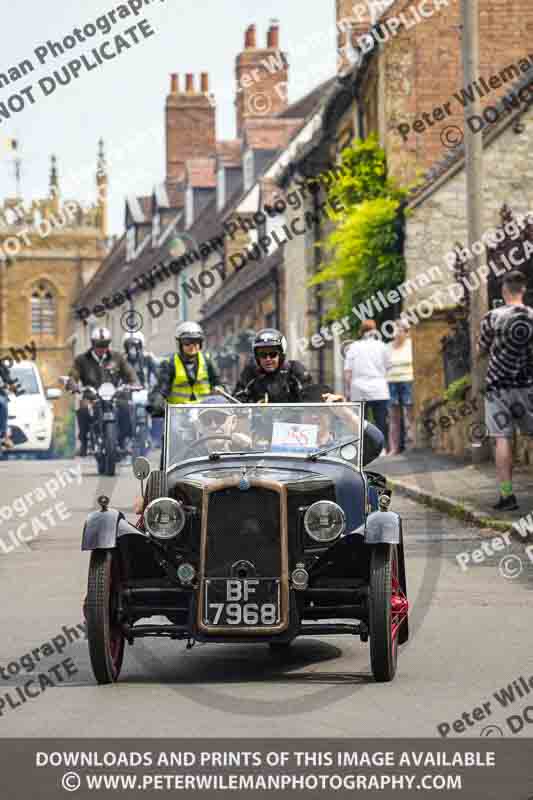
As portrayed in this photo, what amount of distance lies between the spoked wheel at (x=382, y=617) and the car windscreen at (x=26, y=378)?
2268cm

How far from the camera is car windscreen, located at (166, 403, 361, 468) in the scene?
845 centimetres

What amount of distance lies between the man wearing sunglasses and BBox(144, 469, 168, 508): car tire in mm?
1922

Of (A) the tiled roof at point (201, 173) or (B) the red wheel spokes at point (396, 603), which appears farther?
(A) the tiled roof at point (201, 173)

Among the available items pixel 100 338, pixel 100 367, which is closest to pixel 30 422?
pixel 100 367

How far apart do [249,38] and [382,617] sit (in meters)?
51.7

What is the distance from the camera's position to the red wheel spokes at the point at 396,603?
25.5ft

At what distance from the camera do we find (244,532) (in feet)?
25.0

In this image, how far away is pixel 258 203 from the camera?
49.8m

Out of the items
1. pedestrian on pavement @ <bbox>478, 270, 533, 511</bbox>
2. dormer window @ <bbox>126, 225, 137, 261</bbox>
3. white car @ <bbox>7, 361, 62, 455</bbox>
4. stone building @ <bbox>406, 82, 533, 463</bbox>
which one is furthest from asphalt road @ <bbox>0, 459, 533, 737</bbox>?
dormer window @ <bbox>126, 225, 137, 261</bbox>

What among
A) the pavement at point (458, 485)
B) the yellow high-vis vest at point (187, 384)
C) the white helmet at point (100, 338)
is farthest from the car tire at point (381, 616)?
the white helmet at point (100, 338)

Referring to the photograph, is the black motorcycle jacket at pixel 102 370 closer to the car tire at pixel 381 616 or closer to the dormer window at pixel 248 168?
the car tire at pixel 381 616
